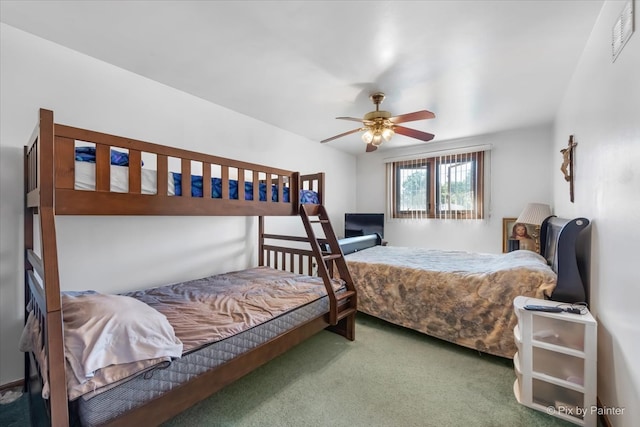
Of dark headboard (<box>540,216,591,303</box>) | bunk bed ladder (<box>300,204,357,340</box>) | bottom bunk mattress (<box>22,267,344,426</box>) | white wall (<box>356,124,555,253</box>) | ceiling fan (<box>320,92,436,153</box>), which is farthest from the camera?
white wall (<box>356,124,555,253</box>)

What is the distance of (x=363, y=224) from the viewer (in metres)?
4.81

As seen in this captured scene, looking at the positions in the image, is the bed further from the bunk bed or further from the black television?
the black television

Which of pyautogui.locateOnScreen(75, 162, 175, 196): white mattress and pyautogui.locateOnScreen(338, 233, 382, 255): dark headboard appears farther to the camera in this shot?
pyautogui.locateOnScreen(338, 233, 382, 255): dark headboard

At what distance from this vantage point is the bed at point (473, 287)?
71.4 inches

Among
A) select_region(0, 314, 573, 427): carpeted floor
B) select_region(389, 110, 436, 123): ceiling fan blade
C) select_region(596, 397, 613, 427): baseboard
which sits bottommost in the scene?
select_region(0, 314, 573, 427): carpeted floor

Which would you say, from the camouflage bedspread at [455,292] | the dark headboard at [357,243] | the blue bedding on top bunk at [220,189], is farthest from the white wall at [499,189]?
the blue bedding on top bunk at [220,189]

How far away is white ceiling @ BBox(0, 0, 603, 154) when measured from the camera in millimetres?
1604

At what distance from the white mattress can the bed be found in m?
2.10

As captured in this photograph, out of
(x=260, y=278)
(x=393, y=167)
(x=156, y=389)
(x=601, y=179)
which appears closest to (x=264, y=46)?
(x=260, y=278)

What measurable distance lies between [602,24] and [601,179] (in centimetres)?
96

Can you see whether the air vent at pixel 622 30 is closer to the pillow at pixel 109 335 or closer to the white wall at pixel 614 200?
the white wall at pixel 614 200

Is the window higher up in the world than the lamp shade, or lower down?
higher up

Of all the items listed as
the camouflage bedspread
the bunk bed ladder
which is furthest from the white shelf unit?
the bunk bed ladder

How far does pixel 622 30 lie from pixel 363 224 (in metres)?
3.76
